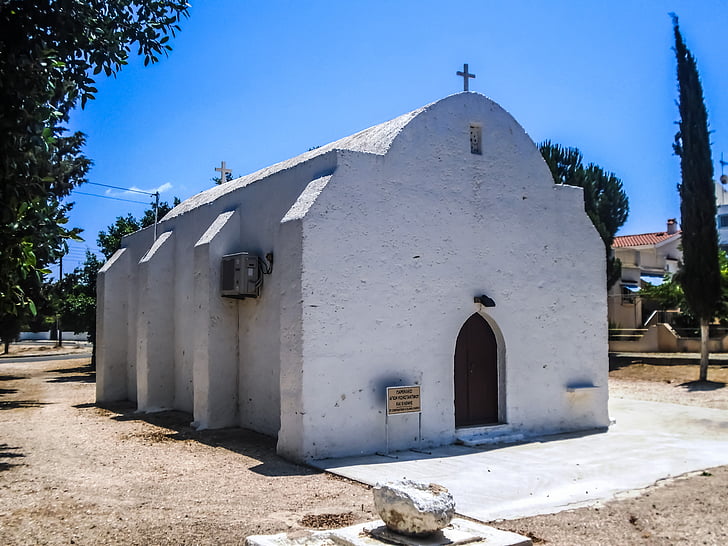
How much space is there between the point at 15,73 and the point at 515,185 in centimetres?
828

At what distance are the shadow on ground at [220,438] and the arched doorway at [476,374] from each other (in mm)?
3145

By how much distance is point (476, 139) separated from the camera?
1132 cm

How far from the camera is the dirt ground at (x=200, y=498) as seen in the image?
594 centimetres

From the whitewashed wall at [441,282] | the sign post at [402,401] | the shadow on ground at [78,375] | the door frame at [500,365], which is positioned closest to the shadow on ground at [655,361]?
the whitewashed wall at [441,282]

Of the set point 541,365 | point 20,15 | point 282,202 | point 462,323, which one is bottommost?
point 541,365

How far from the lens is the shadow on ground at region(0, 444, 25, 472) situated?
8.99 m

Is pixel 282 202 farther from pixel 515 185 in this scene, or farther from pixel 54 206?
pixel 54 206

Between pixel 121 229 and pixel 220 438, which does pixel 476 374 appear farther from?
pixel 121 229

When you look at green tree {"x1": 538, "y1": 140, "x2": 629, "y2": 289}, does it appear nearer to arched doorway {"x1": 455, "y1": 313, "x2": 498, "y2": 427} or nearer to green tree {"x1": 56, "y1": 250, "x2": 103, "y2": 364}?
arched doorway {"x1": 455, "y1": 313, "x2": 498, "y2": 427}

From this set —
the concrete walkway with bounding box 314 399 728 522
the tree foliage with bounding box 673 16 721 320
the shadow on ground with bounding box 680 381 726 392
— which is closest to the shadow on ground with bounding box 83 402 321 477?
the concrete walkway with bounding box 314 399 728 522

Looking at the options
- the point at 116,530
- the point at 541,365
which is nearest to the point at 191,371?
the point at 541,365

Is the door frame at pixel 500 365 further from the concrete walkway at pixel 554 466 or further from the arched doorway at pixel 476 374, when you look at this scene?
the concrete walkway at pixel 554 466

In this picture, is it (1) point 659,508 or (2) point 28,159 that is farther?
(1) point 659,508

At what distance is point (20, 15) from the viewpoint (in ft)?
18.8
